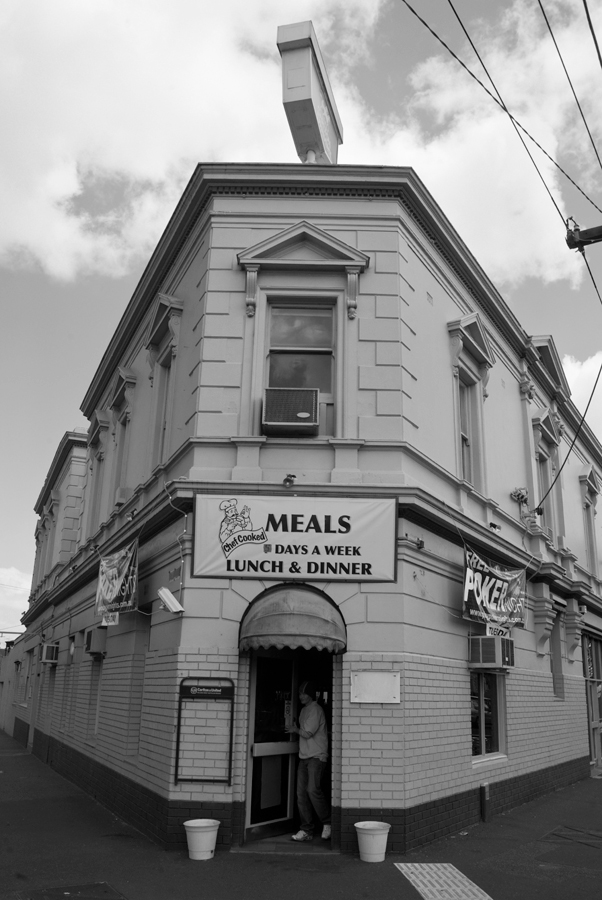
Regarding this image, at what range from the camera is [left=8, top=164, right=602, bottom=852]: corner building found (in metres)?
9.76

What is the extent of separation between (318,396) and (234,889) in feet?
19.7

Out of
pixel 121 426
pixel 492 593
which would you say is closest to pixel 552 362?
pixel 492 593

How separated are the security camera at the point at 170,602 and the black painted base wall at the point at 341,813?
231 centimetres

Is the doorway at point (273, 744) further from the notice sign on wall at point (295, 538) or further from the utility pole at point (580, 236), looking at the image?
the utility pole at point (580, 236)

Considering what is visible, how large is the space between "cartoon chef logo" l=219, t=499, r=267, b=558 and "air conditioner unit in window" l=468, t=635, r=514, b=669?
395 centimetres

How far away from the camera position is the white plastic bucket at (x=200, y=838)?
8.98 m

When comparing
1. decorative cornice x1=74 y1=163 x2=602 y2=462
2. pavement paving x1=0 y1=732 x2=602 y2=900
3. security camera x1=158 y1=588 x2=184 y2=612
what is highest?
decorative cornice x1=74 y1=163 x2=602 y2=462

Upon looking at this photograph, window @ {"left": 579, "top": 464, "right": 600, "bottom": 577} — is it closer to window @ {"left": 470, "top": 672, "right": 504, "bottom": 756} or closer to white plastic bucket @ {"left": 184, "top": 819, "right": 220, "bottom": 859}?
window @ {"left": 470, "top": 672, "right": 504, "bottom": 756}

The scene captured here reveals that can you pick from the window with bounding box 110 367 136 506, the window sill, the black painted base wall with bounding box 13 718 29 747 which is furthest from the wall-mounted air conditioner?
the black painted base wall with bounding box 13 718 29 747

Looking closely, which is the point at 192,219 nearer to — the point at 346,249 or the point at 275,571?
the point at 346,249

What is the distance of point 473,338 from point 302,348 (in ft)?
13.2

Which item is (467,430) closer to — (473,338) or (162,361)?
(473,338)

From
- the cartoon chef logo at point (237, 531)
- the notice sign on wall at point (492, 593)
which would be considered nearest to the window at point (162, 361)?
the cartoon chef logo at point (237, 531)

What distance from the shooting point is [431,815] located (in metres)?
10.0
